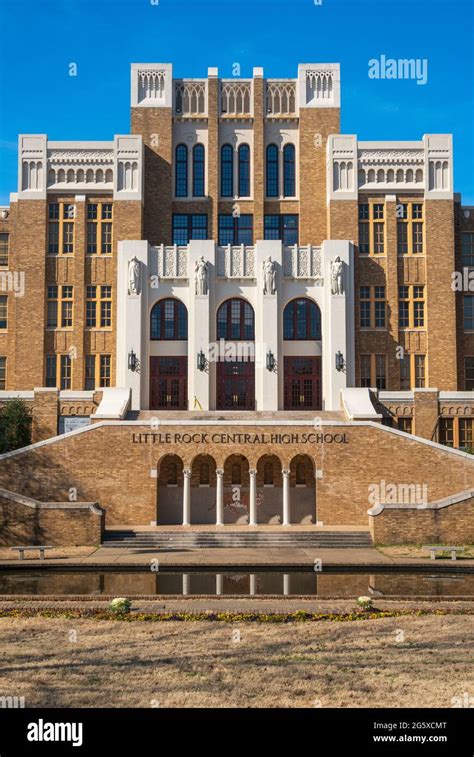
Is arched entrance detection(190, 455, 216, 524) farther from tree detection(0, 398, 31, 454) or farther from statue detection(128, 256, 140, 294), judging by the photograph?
statue detection(128, 256, 140, 294)

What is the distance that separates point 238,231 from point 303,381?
1100cm

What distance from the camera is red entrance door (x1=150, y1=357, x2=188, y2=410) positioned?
148 feet

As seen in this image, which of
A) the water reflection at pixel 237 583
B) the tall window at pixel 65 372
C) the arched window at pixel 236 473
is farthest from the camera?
the tall window at pixel 65 372

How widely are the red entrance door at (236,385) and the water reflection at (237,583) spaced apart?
2014 centimetres

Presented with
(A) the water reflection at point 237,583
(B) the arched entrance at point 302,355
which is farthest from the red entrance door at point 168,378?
(A) the water reflection at point 237,583

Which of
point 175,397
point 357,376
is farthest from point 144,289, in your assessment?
point 357,376

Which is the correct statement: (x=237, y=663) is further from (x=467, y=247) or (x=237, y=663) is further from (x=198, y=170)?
(x=198, y=170)

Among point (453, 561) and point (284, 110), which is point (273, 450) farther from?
point (284, 110)

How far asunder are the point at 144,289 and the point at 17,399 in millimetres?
9038

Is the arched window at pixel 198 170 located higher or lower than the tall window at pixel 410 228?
higher

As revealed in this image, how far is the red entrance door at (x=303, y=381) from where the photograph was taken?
4516 cm

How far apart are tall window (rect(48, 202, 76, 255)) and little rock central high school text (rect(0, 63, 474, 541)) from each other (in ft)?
0.27

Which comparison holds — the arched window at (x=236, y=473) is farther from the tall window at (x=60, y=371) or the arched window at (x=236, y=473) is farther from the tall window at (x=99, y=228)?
the tall window at (x=99, y=228)

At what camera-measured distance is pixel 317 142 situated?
4991 centimetres
